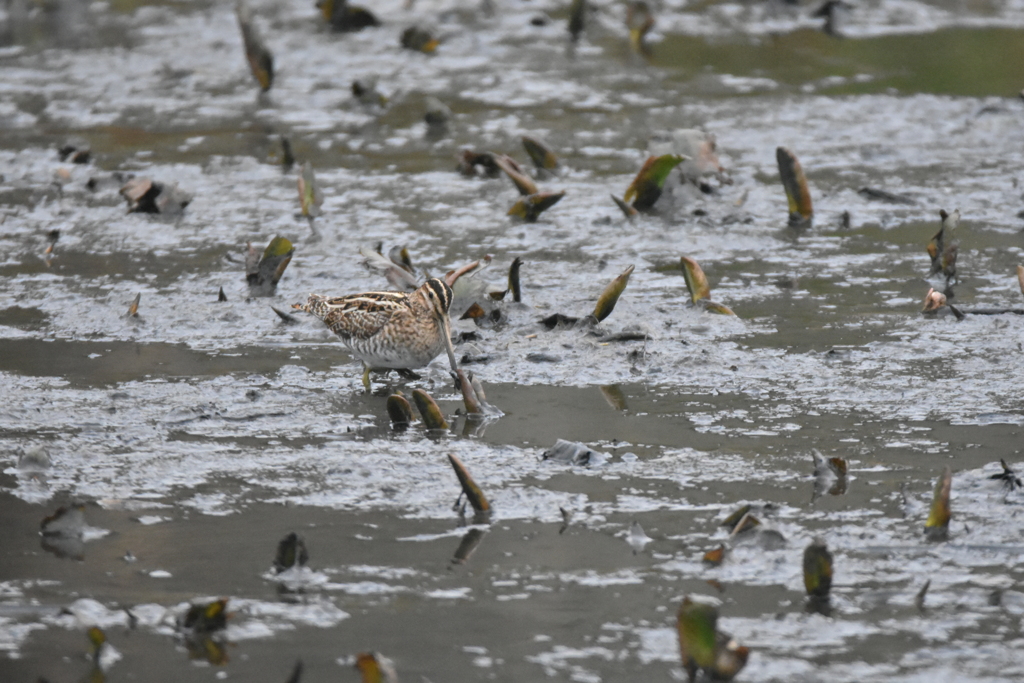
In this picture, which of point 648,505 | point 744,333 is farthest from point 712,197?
point 648,505

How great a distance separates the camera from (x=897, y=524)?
465 cm

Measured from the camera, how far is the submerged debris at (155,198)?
9188 mm

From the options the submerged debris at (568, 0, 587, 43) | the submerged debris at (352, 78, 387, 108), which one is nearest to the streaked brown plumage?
the submerged debris at (352, 78, 387, 108)

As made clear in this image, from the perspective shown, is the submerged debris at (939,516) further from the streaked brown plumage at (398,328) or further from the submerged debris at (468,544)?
the streaked brown plumage at (398,328)

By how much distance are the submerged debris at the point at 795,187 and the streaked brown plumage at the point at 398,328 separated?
3.21 metres

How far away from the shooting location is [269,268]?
24.7 feet

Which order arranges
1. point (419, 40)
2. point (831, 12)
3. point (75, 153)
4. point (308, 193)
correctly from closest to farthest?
point (308, 193) → point (75, 153) → point (419, 40) → point (831, 12)

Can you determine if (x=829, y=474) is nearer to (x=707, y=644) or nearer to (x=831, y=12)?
(x=707, y=644)

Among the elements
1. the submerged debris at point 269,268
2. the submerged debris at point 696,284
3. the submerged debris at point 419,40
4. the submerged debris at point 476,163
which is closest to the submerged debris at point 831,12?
the submerged debris at point 419,40

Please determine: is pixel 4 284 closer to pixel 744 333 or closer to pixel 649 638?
pixel 744 333

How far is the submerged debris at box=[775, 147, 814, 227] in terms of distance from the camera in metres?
8.50

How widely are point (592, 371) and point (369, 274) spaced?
206cm

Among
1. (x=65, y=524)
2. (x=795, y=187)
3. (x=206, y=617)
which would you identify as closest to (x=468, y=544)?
(x=206, y=617)

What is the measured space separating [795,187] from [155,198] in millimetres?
4508
